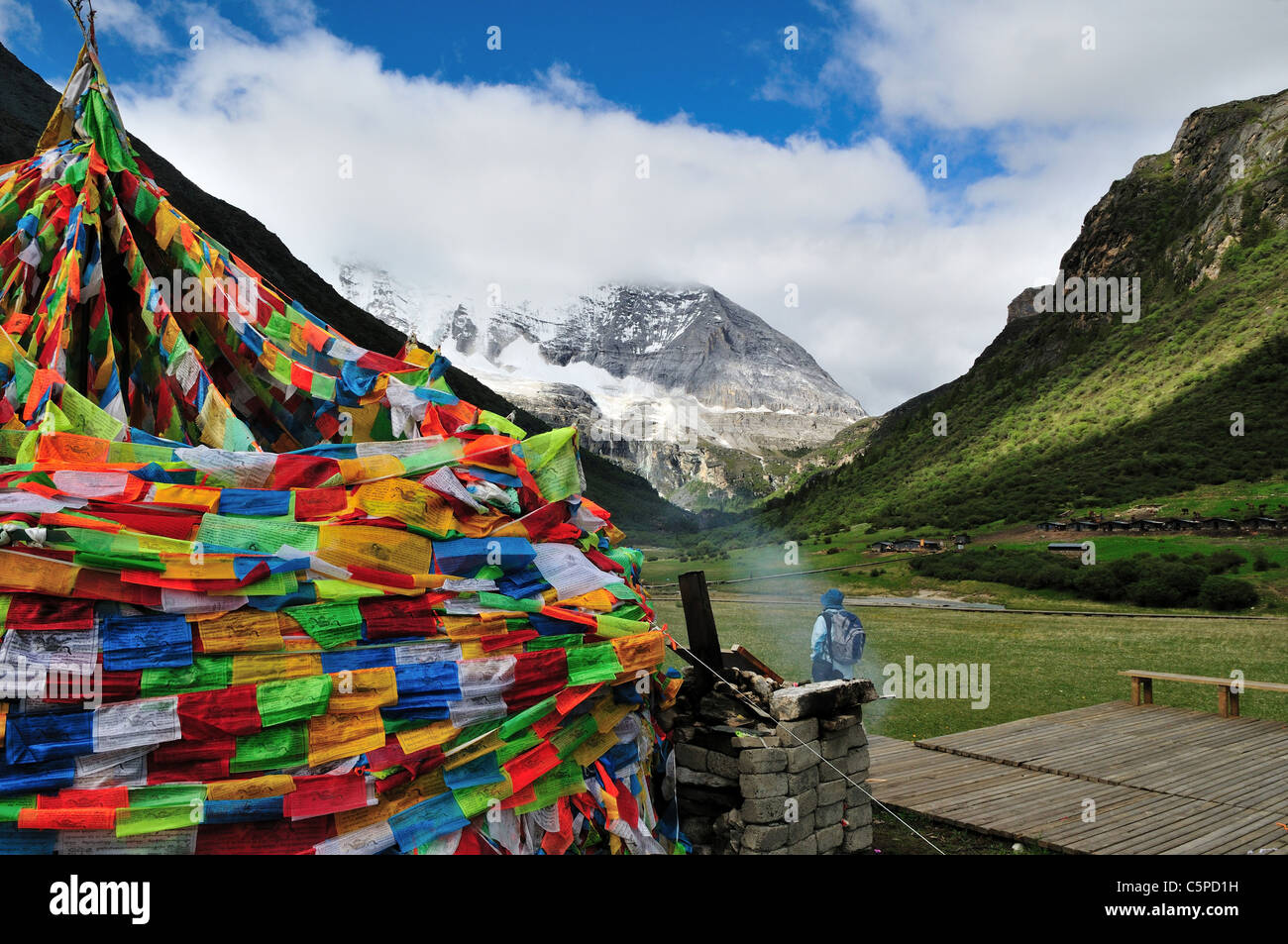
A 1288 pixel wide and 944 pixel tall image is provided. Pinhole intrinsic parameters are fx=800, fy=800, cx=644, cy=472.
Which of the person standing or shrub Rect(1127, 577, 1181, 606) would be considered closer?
the person standing

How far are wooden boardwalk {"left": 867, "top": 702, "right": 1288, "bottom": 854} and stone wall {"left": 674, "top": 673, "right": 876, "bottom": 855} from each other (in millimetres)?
2256

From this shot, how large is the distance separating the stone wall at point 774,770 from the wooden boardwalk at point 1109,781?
7.40ft

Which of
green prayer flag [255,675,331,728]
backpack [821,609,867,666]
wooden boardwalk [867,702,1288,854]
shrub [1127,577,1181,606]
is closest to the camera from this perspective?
green prayer flag [255,675,331,728]

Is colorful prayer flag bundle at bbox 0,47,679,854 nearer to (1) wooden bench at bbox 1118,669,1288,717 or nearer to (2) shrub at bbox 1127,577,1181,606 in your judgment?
(1) wooden bench at bbox 1118,669,1288,717

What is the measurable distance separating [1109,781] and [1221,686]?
181 inches

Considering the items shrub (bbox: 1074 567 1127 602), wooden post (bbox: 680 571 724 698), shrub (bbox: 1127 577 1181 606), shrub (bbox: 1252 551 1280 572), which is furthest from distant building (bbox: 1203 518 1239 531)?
wooden post (bbox: 680 571 724 698)

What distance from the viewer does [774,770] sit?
655cm

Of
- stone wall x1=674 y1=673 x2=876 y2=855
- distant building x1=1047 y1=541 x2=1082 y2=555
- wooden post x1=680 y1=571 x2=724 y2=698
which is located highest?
wooden post x1=680 y1=571 x2=724 y2=698

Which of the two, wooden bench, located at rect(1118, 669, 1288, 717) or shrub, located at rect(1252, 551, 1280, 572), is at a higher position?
shrub, located at rect(1252, 551, 1280, 572)

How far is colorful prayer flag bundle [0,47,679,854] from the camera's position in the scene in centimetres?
407

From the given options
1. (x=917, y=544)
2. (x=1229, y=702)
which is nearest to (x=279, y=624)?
(x=1229, y=702)

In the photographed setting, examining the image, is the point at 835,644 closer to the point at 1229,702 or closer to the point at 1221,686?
the point at 1221,686

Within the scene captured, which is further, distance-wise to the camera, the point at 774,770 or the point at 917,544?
the point at 917,544

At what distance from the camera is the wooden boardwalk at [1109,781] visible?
795cm
